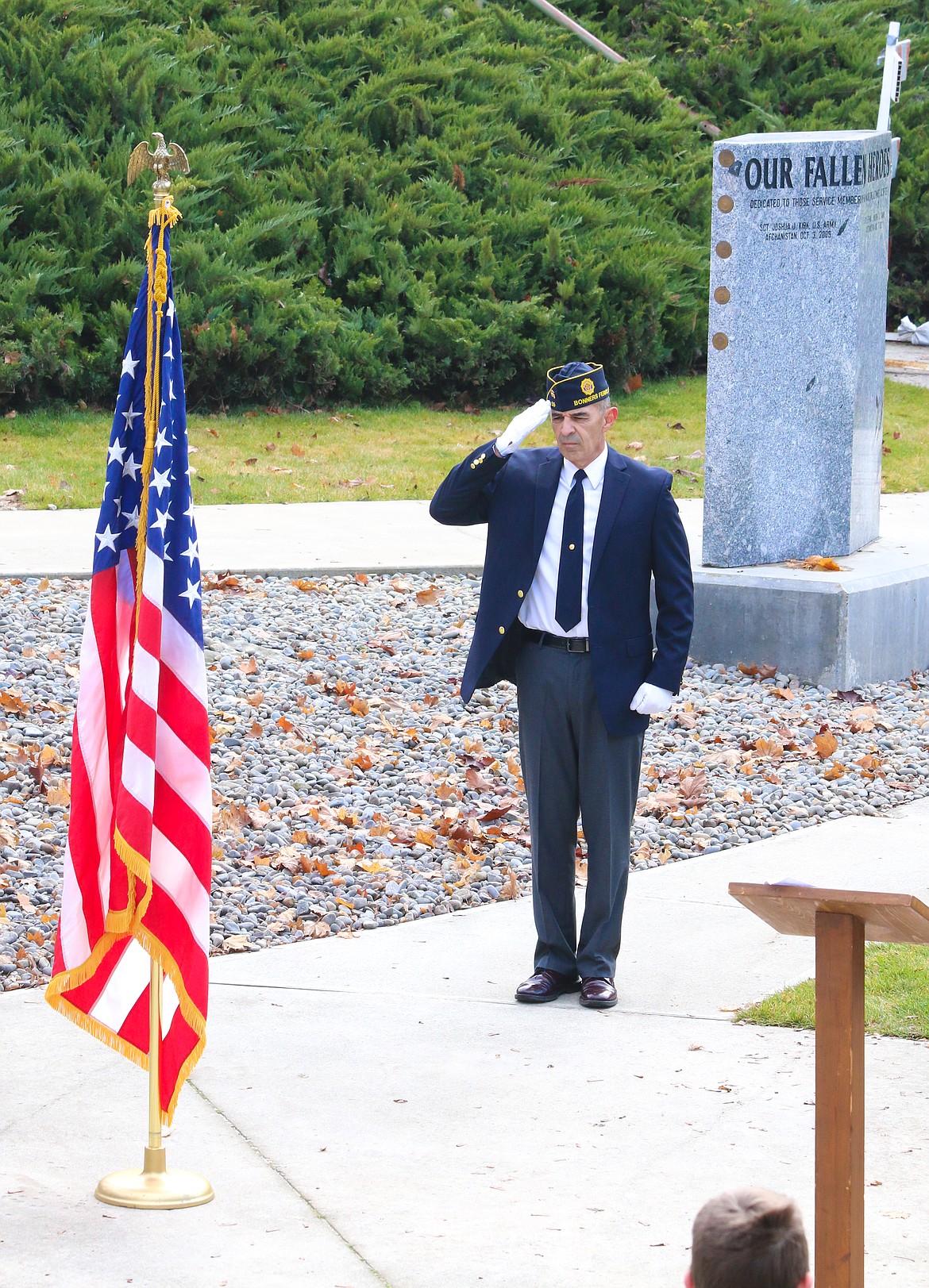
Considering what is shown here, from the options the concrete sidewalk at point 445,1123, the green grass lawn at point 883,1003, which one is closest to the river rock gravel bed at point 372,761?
the concrete sidewalk at point 445,1123

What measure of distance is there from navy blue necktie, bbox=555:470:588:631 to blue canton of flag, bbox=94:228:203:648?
1391 mm

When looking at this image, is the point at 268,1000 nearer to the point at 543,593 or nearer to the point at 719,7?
the point at 543,593

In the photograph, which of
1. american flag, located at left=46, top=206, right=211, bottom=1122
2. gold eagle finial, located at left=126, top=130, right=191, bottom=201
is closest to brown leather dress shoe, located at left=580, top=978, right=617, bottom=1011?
american flag, located at left=46, top=206, right=211, bottom=1122

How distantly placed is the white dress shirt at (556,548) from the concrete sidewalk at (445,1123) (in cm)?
117

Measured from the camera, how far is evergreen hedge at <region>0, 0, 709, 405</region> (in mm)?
Answer: 14727

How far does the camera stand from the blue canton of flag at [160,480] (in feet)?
13.9

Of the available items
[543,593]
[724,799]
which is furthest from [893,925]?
[724,799]

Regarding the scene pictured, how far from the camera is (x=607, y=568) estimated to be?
212 inches

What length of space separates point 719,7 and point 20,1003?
1928cm

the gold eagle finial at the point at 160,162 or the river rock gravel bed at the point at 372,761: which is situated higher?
the gold eagle finial at the point at 160,162

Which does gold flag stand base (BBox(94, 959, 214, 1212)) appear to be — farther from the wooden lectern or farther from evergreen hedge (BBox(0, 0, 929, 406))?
evergreen hedge (BBox(0, 0, 929, 406))

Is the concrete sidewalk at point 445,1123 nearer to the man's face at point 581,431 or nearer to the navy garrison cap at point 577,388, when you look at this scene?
the man's face at point 581,431

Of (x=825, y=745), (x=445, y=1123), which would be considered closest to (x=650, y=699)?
(x=445, y=1123)

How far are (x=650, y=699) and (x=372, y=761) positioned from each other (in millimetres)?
2595
